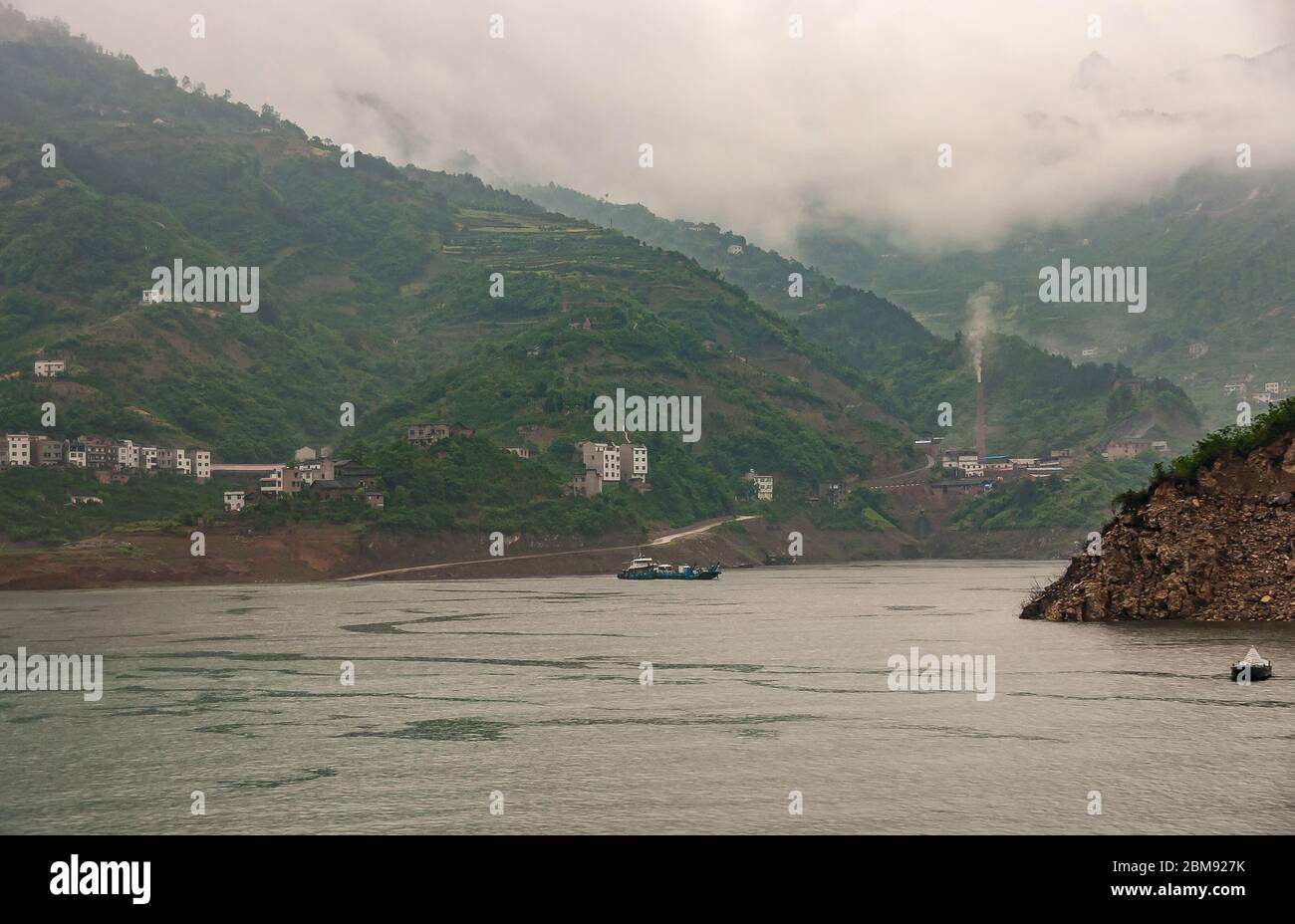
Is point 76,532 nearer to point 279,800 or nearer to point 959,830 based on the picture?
point 279,800

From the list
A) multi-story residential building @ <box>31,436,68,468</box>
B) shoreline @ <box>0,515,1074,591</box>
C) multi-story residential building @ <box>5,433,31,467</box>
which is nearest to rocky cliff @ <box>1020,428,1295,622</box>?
shoreline @ <box>0,515,1074,591</box>

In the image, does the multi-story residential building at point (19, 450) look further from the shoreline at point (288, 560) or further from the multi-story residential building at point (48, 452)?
the shoreline at point (288, 560)

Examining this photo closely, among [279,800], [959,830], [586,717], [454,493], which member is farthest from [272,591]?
[959,830]

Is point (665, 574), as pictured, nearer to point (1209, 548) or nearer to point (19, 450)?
point (19, 450)

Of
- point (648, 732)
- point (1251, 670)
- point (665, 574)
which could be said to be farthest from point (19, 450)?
point (1251, 670)

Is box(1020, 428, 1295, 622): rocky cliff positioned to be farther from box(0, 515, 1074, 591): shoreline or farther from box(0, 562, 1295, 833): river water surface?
box(0, 515, 1074, 591): shoreline
